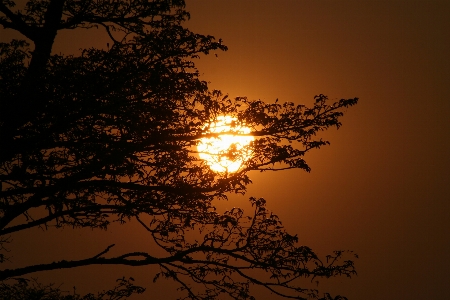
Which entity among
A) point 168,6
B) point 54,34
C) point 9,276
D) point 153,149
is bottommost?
point 9,276

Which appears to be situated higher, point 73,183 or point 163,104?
point 163,104

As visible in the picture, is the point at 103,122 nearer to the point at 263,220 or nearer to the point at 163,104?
the point at 163,104

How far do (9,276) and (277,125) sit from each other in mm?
5332

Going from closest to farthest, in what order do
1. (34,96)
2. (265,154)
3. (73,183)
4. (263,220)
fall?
1. (34,96)
2. (73,183)
3. (265,154)
4. (263,220)

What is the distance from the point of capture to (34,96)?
6.88m

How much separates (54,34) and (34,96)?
243 cm

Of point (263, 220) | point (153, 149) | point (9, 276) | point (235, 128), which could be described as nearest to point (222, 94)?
point (235, 128)

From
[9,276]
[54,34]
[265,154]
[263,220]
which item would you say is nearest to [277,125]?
[265,154]

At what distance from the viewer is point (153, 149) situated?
7.61m

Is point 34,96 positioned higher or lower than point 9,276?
higher

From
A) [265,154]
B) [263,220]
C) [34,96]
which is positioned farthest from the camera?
[263,220]

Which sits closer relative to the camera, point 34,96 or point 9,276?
point 34,96

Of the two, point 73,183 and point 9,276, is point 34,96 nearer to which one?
point 73,183

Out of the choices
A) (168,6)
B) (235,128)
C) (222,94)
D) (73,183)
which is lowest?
(73,183)
